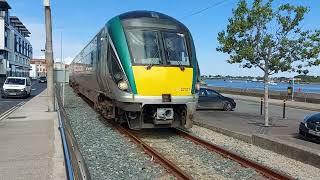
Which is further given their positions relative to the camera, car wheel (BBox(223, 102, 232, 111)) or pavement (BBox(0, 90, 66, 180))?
car wheel (BBox(223, 102, 232, 111))

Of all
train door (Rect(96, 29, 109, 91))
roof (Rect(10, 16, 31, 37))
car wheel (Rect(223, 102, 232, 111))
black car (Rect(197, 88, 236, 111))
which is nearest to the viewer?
train door (Rect(96, 29, 109, 91))

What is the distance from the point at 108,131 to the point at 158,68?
9.93 feet

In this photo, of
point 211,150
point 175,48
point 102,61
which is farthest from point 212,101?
point 211,150

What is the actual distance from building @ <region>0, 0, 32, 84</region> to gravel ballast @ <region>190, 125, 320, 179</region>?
59.1 meters

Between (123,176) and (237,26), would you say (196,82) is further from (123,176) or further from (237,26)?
(123,176)

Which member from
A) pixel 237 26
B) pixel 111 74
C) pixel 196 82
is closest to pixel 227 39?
pixel 237 26

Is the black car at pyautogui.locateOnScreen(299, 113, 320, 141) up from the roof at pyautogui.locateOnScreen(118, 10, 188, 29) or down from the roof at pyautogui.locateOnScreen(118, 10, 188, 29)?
down

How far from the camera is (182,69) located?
1244 centimetres

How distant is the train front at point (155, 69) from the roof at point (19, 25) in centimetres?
10495

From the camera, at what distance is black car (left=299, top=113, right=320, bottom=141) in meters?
12.4

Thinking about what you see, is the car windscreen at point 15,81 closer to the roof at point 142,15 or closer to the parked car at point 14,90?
the parked car at point 14,90

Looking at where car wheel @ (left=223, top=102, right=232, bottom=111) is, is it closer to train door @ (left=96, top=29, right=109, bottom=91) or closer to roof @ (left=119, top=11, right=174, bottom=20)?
train door @ (left=96, top=29, right=109, bottom=91)

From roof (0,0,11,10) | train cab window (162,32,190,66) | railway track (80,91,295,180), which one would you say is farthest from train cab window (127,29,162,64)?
roof (0,0,11,10)

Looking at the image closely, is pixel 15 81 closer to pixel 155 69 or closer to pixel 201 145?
pixel 155 69
